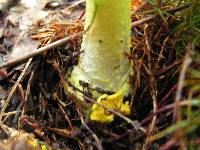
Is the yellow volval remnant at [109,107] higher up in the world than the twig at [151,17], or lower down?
lower down

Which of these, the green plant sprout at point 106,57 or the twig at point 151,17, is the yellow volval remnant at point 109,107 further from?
the twig at point 151,17

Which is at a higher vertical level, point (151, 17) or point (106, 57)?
point (151, 17)

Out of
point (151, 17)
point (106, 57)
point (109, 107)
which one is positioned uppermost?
point (151, 17)

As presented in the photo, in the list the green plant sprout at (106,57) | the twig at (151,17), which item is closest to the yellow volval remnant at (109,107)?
the green plant sprout at (106,57)

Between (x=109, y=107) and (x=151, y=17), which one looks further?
(x=151, y=17)

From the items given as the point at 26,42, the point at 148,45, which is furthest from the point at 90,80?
the point at 26,42

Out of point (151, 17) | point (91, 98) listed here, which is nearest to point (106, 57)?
point (91, 98)

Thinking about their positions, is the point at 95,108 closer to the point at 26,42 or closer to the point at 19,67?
the point at 19,67

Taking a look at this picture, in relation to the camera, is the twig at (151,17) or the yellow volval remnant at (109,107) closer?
the yellow volval remnant at (109,107)

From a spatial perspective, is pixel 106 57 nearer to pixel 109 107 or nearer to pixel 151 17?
pixel 109 107
